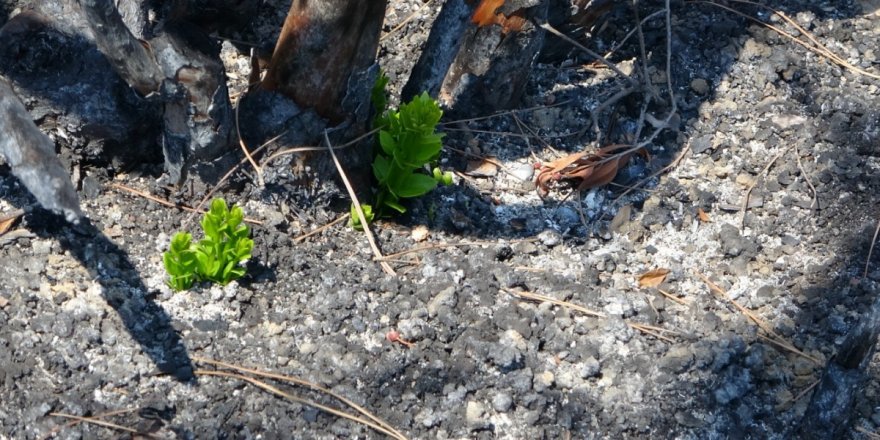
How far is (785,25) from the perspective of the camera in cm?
359

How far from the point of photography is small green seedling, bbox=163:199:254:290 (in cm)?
242

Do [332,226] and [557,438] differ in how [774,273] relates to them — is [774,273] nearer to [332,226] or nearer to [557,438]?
[557,438]

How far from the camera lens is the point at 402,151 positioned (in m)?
2.74

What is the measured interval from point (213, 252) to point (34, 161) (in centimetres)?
66

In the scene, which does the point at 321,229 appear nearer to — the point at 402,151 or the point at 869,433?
the point at 402,151

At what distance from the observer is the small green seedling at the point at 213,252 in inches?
95.3

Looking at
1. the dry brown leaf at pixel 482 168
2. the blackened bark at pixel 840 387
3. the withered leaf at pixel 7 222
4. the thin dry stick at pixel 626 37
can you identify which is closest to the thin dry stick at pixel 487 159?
the dry brown leaf at pixel 482 168

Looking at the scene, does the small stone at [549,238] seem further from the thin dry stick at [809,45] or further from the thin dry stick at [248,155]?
the thin dry stick at [809,45]

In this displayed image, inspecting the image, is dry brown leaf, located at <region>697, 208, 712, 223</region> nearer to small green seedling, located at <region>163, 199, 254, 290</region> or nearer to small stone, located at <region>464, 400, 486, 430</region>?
small stone, located at <region>464, 400, 486, 430</region>

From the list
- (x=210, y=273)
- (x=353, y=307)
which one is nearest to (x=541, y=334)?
(x=353, y=307)

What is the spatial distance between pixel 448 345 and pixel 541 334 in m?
0.26

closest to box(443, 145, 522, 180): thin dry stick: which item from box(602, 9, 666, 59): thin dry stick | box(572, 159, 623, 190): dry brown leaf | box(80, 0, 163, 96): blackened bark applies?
box(572, 159, 623, 190): dry brown leaf

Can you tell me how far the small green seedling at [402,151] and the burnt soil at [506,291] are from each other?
93 mm

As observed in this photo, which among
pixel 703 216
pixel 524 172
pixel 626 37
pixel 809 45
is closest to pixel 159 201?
pixel 524 172
